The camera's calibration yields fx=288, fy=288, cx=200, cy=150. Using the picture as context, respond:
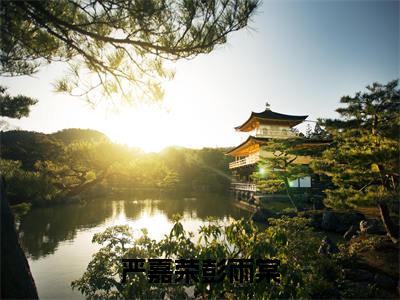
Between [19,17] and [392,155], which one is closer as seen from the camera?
[19,17]

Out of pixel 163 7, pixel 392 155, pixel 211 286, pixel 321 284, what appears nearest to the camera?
pixel 211 286

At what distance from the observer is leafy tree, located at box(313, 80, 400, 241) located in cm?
712

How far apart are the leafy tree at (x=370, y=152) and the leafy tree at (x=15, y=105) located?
347 inches

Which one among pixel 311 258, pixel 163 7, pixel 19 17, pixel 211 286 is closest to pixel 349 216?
pixel 311 258

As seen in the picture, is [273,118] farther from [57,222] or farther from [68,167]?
[68,167]

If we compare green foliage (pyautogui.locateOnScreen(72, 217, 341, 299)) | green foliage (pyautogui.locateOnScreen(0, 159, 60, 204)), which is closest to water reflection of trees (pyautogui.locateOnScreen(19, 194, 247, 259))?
green foliage (pyautogui.locateOnScreen(0, 159, 60, 204))

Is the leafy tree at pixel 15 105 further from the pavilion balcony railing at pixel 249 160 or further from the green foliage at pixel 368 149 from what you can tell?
the pavilion balcony railing at pixel 249 160

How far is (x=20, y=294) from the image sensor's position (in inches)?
90.6

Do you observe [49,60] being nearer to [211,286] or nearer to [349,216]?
[211,286]

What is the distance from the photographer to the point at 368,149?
728 centimetres

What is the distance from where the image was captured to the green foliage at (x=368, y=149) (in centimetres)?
712

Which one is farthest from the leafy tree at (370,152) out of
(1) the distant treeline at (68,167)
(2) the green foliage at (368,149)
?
(1) the distant treeline at (68,167)

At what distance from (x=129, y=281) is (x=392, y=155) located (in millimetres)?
6658

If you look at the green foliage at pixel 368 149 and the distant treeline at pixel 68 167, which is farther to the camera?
the distant treeline at pixel 68 167
